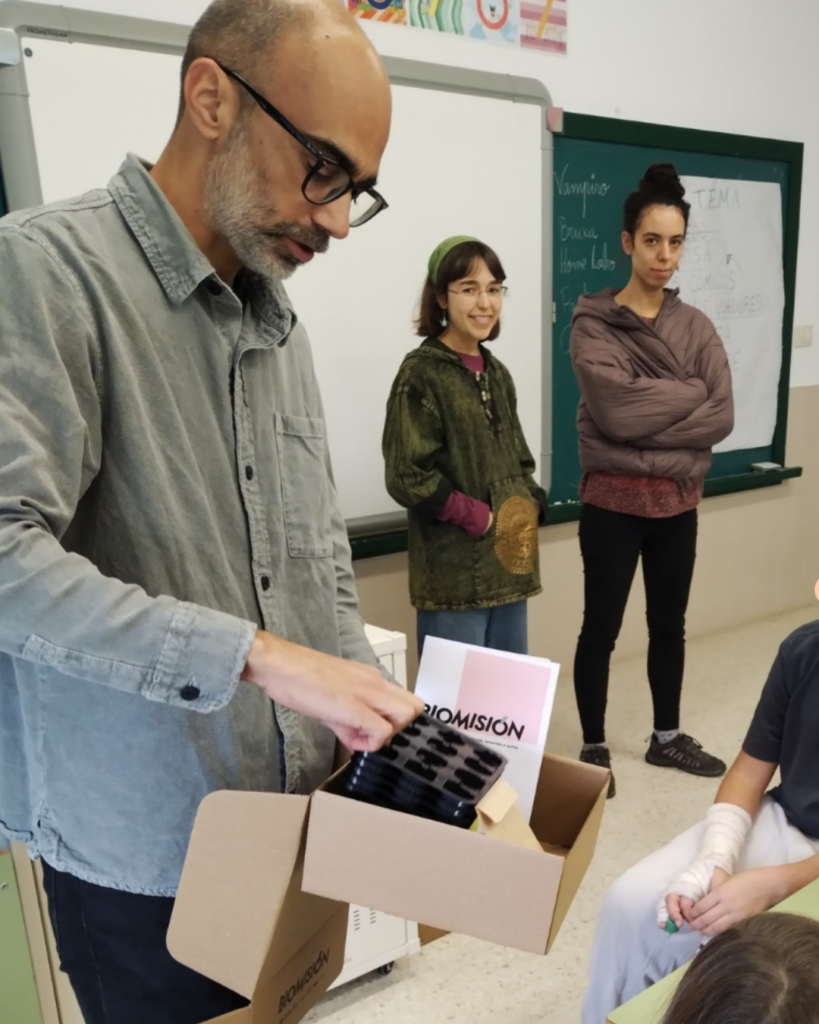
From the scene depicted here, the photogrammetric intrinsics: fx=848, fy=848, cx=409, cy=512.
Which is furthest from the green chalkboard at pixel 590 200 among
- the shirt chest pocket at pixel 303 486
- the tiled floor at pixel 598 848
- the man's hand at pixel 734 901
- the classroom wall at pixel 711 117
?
the shirt chest pocket at pixel 303 486

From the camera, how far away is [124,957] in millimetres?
869

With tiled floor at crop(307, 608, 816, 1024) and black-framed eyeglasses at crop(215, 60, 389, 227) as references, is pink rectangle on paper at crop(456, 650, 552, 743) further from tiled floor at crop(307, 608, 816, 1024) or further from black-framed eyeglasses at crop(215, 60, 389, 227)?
tiled floor at crop(307, 608, 816, 1024)

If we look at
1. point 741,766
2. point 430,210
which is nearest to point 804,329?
point 430,210

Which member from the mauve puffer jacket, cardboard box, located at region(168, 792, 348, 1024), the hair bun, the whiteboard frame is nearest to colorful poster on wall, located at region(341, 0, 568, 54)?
the whiteboard frame

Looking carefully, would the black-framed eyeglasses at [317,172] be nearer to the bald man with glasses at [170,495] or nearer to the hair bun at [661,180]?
the bald man with glasses at [170,495]

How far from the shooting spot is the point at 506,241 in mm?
2725

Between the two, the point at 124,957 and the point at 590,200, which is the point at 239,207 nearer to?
the point at 124,957

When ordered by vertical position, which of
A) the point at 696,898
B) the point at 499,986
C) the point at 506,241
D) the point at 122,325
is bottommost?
the point at 499,986

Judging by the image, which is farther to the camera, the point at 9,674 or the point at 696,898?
the point at 696,898

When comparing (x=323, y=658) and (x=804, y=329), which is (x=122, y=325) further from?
(x=804, y=329)

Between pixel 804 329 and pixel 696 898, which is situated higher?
pixel 804 329

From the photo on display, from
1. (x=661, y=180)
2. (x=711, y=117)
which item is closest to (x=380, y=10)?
(x=661, y=180)

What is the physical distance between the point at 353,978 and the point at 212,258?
4.80ft

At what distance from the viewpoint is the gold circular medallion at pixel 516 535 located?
7.06 feet
